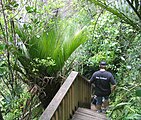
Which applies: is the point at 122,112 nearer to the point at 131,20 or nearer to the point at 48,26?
the point at 131,20

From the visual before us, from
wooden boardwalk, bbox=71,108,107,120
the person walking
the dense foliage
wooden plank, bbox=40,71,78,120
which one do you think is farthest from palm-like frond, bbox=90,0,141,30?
the person walking

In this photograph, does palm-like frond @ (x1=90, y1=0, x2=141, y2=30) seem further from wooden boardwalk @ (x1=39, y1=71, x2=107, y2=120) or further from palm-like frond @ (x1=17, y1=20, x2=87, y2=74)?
palm-like frond @ (x1=17, y1=20, x2=87, y2=74)

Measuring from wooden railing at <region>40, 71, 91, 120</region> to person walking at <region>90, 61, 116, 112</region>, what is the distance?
0.28m

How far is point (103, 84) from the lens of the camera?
6.34m

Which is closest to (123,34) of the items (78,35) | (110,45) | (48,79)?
(110,45)

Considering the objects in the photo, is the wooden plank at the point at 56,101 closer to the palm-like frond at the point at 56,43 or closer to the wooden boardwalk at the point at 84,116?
the palm-like frond at the point at 56,43

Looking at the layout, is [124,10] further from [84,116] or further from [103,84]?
[103,84]

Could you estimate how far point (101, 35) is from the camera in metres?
8.82

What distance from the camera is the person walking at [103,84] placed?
6273 mm

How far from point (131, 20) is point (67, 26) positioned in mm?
2158

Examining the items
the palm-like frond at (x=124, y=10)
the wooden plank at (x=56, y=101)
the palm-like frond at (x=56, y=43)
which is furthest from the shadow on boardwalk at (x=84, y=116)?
the palm-like frond at (x=124, y=10)

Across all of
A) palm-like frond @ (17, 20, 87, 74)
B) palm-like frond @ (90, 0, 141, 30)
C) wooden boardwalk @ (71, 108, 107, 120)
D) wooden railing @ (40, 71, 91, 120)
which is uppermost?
palm-like frond @ (90, 0, 141, 30)

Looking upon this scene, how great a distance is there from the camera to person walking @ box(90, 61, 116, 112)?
20.6 ft

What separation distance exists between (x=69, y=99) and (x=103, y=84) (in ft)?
5.51
